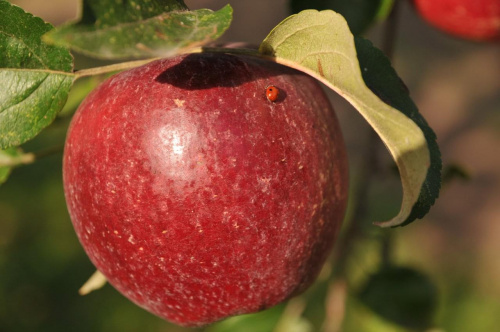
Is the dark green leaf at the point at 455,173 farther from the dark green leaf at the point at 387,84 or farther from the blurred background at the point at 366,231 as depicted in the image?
the dark green leaf at the point at 387,84

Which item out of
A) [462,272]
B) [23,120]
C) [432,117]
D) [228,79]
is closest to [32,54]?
[23,120]

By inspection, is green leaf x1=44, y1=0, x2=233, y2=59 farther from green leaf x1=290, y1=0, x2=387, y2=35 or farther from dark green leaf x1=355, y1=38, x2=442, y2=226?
green leaf x1=290, y1=0, x2=387, y2=35

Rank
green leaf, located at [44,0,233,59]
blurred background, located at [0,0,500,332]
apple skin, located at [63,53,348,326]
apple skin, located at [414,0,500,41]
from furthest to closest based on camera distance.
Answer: blurred background, located at [0,0,500,332]
apple skin, located at [414,0,500,41]
apple skin, located at [63,53,348,326]
green leaf, located at [44,0,233,59]

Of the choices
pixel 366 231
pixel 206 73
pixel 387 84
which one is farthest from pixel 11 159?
pixel 366 231

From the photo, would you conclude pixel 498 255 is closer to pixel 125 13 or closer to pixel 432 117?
pixel 432 117

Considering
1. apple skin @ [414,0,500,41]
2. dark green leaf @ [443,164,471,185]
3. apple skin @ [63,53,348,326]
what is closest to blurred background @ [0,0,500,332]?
dark green leaf @ [443,164,471,185]

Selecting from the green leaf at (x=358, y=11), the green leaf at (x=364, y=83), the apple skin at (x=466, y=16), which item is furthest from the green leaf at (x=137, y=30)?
the apple skin at (x=466, y=16)

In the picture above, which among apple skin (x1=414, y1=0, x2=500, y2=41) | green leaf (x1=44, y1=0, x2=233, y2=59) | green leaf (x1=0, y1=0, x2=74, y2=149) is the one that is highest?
green leaf (x1=44, y1=0, x2=233, y2=59)

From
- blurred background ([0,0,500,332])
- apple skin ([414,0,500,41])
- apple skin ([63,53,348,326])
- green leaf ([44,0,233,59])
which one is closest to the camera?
green leaf ([44,0,233,59])
